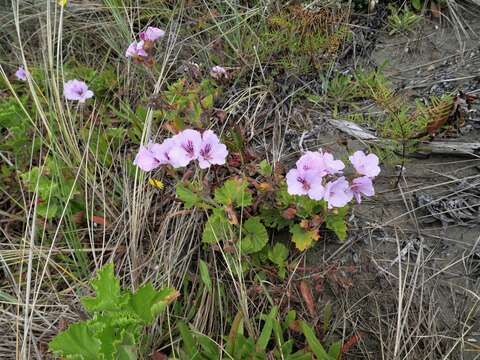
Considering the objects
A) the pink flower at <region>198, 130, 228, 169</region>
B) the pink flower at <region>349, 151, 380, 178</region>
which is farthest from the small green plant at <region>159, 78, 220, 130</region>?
the pink flower at <region>349, 151, 380, 178</region>

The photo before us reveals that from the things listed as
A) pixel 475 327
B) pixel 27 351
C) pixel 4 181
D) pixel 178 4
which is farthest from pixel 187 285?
pixel 178 4

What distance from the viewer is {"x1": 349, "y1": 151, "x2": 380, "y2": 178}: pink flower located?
169 cm

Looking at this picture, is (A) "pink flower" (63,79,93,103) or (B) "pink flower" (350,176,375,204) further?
(A) "pink flower" (63,79,93,103)

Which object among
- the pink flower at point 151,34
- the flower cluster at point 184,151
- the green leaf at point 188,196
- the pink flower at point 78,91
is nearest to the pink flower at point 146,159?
the flower cluster at point 184,151

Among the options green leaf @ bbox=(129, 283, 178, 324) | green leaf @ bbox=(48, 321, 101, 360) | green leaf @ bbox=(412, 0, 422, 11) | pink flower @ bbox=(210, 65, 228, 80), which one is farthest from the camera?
green leaf @ bbox=(412, 0, 422, 11)

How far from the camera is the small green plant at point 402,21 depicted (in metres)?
2.46

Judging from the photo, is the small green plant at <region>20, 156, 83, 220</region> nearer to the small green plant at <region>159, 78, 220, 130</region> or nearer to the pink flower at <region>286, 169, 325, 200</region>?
the small green plant at <region>159, 78, 220, 130</region>

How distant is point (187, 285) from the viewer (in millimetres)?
1866

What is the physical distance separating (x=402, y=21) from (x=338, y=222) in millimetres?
1286

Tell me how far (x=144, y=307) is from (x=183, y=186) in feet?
1.63

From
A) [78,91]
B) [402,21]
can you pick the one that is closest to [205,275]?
[78,91]

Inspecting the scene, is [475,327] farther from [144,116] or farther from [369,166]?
[144,116]

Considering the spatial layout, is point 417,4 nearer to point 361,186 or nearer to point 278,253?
point 361,186

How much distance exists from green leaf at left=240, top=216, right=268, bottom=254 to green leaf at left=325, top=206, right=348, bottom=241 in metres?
0.23
